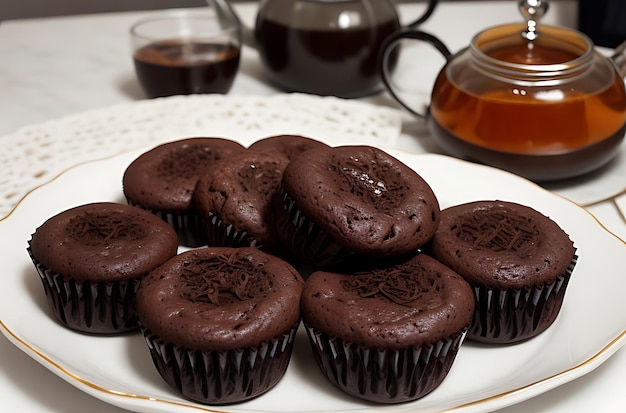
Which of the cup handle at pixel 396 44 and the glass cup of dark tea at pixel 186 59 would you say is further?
the glass cup of dark tea at pixel 186 59

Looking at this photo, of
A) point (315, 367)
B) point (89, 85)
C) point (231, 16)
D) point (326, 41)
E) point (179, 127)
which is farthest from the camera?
point (89, 85)

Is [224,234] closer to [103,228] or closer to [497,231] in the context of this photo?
[103,228]

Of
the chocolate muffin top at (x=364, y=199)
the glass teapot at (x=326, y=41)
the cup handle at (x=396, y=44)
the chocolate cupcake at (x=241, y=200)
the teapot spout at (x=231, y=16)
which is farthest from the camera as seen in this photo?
the teapot spout at (x=231, y=16)

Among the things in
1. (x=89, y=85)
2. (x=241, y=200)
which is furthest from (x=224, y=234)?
(x=89, y=85)

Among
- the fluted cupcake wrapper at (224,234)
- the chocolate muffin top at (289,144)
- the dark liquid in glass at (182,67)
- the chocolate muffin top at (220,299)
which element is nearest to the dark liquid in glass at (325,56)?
the dark liquid in glass at (182,67)

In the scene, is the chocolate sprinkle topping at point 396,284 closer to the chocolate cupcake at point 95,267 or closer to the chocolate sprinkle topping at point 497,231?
the chocolate sprinkle topping at point 497,231

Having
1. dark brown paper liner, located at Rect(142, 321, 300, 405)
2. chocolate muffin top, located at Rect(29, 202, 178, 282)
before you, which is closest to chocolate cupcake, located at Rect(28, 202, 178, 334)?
chocolate muffin top, located at Rect(29, 202, 178, 282)
